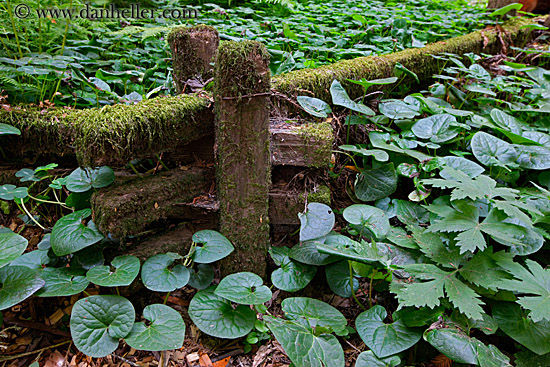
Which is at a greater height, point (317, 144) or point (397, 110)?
point (397, 110)

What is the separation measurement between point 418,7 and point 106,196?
5.15m

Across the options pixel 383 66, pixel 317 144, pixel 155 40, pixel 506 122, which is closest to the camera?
pixel 317 144

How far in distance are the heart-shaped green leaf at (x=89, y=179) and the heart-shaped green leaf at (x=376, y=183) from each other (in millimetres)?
1393

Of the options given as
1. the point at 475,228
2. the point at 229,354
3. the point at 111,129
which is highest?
the point at 111,129

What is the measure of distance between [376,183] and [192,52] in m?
1.36

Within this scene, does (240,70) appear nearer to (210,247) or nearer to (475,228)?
(210,247)

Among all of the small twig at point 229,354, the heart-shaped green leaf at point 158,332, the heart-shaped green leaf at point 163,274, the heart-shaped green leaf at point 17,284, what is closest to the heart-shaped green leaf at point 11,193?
the heart-shaped green leaf at point 17,284

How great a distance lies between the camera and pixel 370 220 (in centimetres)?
186

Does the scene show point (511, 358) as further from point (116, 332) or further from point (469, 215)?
point (116, 332)

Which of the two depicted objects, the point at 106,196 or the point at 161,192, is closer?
the point at 106,196

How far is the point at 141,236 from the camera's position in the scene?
6.22 ft

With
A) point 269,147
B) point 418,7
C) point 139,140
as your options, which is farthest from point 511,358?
point 418,7

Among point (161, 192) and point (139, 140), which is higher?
point (139, 140)

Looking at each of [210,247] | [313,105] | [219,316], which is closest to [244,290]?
[219,316]
